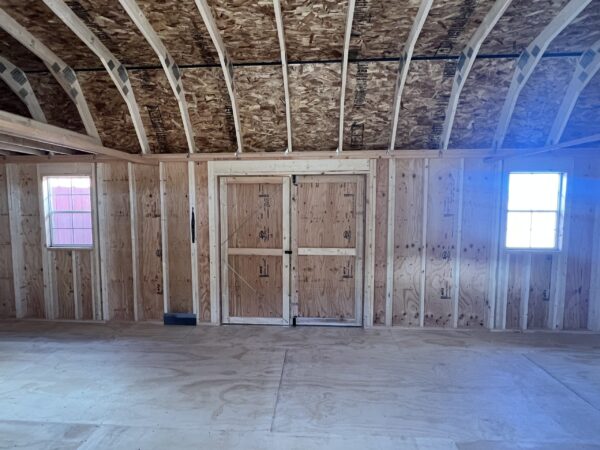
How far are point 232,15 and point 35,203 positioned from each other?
407 cm

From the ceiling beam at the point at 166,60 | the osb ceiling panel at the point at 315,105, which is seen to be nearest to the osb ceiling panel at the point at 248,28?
the osb ceiling panel at the point at 315,105

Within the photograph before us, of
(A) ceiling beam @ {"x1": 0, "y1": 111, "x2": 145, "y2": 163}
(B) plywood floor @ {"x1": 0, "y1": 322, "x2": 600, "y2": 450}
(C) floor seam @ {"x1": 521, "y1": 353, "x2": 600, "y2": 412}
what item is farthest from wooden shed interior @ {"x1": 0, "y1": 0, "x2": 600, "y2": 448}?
(C) floor seam @ {"x1": 521, "y1": 353, "x2": 600, "y2": 412}

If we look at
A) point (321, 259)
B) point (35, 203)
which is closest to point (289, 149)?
point (321, 259)

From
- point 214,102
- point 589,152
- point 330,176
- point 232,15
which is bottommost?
point 330,176

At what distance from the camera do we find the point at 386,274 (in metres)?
4.26

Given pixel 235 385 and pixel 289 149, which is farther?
pixel 289 149

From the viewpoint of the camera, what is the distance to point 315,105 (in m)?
3.78

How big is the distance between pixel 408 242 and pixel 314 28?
2.90 m

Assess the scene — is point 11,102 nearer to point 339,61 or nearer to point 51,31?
point 51,31

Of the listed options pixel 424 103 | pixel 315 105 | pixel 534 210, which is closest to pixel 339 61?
pixel 315 105

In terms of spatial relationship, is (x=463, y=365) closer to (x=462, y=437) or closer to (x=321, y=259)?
(x=462, y=437)

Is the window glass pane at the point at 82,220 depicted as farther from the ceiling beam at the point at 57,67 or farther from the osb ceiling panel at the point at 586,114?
the osb ceiling panel at the point at 586,114

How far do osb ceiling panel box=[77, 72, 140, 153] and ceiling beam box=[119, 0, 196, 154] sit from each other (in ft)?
2.59

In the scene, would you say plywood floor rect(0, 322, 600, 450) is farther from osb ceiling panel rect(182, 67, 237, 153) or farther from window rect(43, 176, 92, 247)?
osb ceiling panel rect(182, 67, 237, 153)
